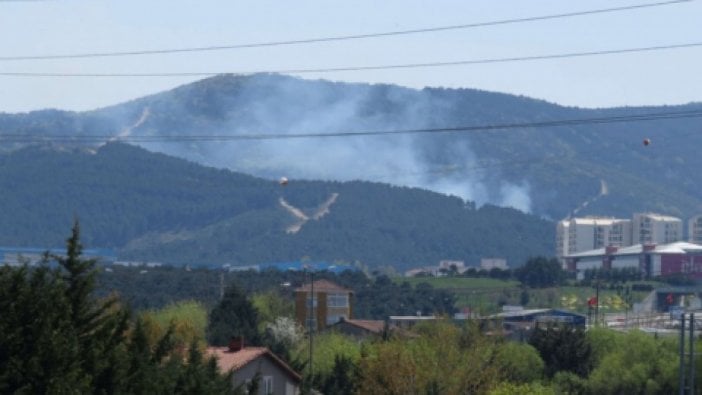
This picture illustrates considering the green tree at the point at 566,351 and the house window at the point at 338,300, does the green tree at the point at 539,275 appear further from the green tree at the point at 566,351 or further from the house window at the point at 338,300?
the green tree at the point at 566,351

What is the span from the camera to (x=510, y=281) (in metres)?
183

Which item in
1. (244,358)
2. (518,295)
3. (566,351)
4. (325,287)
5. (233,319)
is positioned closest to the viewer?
(244,358)

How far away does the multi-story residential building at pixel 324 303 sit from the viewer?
13150cm

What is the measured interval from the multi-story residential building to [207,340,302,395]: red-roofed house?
5909 centimetres

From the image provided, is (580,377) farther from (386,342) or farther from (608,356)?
(386,342)

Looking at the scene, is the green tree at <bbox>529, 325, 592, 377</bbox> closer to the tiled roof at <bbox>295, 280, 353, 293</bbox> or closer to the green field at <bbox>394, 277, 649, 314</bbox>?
the tiled roof at <bbox>295, 280, 353, 293</bbox>

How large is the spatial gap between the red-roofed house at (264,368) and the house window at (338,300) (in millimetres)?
64757

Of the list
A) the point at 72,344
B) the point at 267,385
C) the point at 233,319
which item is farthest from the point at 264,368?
the point at 72,344

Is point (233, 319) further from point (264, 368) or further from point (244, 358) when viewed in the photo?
point (244, 358)

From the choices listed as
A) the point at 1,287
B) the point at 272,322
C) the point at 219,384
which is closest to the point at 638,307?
the point at 272,322

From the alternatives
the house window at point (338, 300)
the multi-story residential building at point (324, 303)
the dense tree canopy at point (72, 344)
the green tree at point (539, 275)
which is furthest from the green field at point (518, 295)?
the dense tree canopy at point (72, 344)

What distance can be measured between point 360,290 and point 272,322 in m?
57.0

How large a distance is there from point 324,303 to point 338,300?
226 centimetres

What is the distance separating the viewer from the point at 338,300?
138 meters
